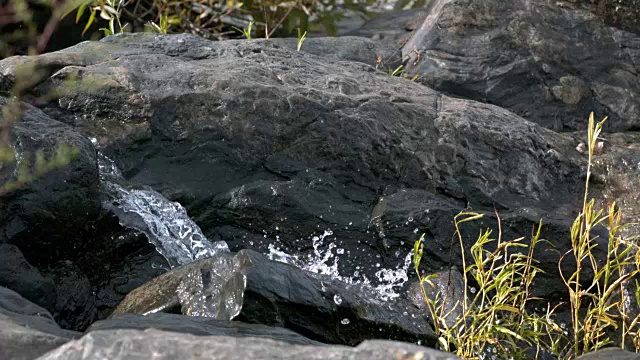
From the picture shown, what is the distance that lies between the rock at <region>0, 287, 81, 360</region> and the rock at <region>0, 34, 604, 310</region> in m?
1.63

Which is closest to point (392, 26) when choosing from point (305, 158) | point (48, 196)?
point (305, 158)

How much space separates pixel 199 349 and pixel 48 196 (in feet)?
6.97

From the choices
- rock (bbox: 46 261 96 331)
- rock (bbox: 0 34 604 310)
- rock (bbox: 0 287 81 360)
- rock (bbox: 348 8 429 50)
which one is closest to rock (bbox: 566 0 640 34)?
rock (bbox: 348 8 429 50)

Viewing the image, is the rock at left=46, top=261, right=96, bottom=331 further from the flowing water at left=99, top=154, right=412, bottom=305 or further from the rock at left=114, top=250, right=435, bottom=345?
the rock at left=114, top=250, right=435, bottom=345

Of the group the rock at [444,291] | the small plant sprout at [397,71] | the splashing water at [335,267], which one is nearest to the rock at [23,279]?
the splashing water at [335,267]

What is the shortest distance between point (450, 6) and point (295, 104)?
91.7 inches

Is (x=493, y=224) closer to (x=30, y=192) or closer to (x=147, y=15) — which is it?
(x=30, y=192)

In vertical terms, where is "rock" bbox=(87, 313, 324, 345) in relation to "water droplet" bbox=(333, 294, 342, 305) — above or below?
above

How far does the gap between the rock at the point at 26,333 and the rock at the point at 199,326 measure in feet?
0.56

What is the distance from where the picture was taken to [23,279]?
3873mm

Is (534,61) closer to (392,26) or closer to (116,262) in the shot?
(392,26)

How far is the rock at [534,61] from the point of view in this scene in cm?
664

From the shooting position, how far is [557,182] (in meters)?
5.41

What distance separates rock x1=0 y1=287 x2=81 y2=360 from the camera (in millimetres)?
2496
